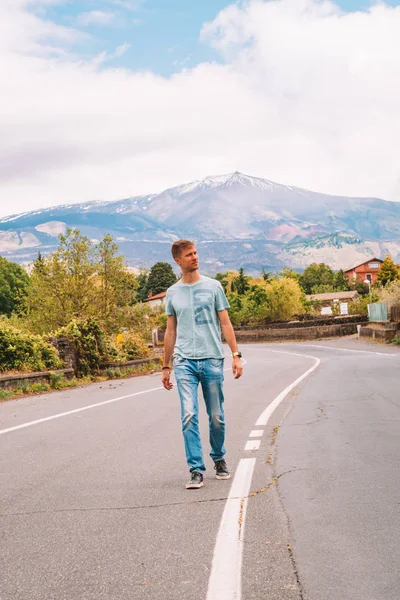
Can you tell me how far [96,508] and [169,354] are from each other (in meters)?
1.76

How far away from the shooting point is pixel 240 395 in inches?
588

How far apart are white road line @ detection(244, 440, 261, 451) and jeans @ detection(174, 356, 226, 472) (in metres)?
1.59

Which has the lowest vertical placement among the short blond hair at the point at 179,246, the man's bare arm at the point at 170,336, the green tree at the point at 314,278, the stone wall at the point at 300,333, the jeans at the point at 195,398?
the stone wall at the point at 300,333

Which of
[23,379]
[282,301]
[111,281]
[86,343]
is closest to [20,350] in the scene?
[23,379]

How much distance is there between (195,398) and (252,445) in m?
2.04

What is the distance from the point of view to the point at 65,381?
19453 mm

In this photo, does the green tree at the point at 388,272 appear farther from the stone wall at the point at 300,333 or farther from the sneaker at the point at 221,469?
the sneaker at the point at 221,469

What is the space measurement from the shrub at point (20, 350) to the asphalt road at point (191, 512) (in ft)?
26.2

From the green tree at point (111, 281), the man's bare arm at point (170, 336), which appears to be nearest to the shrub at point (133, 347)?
the green tree at point (111, 281)

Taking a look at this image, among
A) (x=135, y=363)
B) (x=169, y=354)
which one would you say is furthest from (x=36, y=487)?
(x=135, y=363)

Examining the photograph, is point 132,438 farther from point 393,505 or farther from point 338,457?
point 393,505

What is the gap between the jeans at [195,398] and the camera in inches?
247

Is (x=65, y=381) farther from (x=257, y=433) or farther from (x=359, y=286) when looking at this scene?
(x=359, y=286)

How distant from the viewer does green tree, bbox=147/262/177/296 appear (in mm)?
157000
